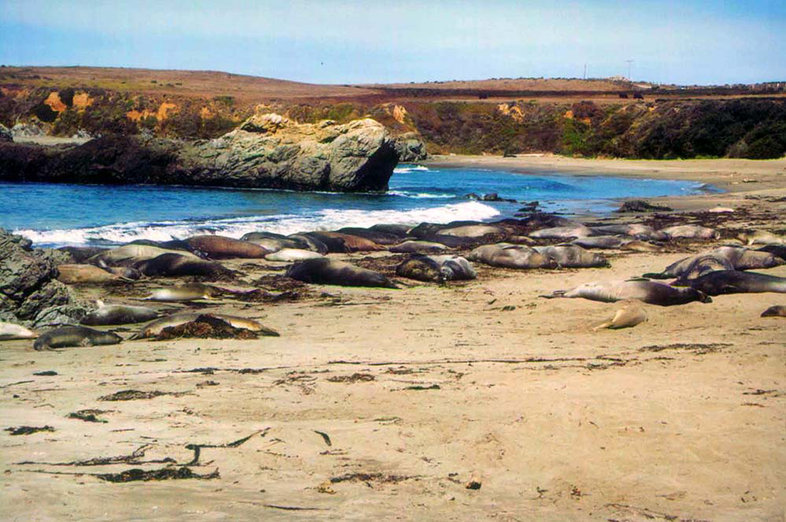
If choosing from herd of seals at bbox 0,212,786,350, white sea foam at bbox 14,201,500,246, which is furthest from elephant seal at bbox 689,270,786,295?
white sea foam at bbox 14,201,500,246

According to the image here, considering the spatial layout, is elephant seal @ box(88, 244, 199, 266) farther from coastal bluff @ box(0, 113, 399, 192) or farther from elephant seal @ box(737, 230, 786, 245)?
coastal bluff @ box(0, 113, 399, 192)

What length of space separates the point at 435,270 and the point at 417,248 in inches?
133

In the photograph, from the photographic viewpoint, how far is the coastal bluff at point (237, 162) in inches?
1190

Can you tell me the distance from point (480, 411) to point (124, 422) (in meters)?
1.96

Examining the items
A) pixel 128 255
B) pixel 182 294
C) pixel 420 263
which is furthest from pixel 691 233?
pixel 182 294

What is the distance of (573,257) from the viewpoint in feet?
42.0

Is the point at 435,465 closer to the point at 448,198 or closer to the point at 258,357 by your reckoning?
the point at 258,357

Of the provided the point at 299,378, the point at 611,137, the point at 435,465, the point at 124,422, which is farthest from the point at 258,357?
the point at 611,137

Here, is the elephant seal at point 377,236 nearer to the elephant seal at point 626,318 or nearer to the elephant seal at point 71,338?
the elephant seal at point 626,318

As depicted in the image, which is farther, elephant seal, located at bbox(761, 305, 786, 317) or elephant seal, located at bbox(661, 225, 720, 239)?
elephant seal, located at bbox(661, 225, 720, 239)

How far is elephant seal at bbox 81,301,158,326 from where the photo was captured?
8.16 m

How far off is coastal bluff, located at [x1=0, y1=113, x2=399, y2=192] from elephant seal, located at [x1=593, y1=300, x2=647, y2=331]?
895 inches

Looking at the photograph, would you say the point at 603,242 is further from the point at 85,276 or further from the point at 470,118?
the point at 470,118

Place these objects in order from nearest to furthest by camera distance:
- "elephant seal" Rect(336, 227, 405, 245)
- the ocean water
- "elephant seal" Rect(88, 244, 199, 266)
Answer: "elephant seal" Rect(88, 244, 199, 266) < "elephant seal" Rect(336, 227, 405, 245) < the ocean water
